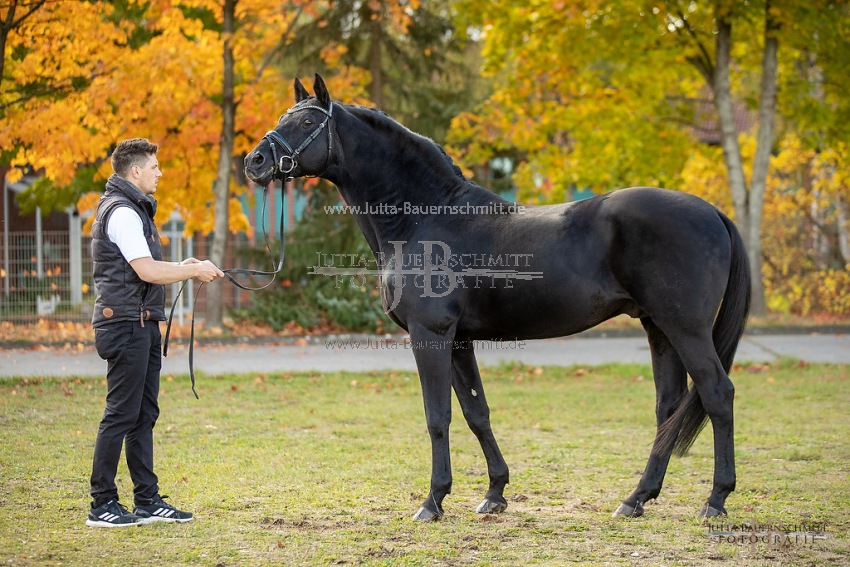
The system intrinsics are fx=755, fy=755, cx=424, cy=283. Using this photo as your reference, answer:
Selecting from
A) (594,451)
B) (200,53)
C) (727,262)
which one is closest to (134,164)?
(727,262)

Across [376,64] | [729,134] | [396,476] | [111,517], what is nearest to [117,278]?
[111,517]

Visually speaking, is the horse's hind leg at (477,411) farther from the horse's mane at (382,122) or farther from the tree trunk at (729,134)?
the tree trunk at (729,134)

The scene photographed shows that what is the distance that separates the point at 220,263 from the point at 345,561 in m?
9.31

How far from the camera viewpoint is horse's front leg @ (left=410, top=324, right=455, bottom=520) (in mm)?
4316

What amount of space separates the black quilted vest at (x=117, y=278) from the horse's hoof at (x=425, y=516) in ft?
5.95

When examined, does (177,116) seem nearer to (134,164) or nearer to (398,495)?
(134,164)

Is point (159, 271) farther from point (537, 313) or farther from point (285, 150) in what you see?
point (537, 313)

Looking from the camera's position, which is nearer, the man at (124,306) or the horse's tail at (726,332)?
the man at (124,306)

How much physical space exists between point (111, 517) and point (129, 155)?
198cm

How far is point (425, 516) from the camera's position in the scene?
13.9ft

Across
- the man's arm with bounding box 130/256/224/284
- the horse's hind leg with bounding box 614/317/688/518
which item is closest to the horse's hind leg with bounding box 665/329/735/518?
the horse's hind leg with bounding box 614/317/688/518

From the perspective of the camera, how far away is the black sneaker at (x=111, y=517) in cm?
405

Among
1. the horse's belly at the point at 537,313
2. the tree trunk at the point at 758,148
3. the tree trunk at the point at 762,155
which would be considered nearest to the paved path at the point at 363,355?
the tree trunk at the point at 762,155

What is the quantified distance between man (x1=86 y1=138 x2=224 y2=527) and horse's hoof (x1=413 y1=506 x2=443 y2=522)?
4.16 feet
